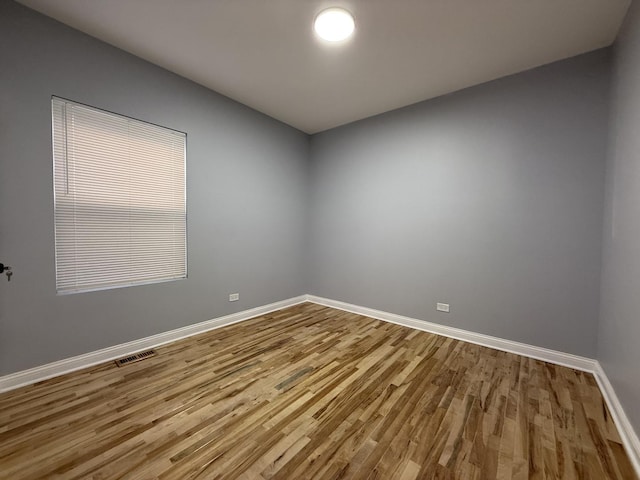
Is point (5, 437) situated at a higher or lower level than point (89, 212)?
lower

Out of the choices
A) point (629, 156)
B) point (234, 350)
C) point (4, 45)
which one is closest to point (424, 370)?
point (234, 350)

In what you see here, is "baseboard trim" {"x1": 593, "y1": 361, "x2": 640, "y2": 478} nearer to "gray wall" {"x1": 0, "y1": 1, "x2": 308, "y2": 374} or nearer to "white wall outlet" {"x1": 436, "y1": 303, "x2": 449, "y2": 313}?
"white wall outlet" {"x1": 436, "y1": 303, "x2": 449, "y2": 313}

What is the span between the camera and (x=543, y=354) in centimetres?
257

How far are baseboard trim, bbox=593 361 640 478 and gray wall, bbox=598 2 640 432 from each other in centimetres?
6

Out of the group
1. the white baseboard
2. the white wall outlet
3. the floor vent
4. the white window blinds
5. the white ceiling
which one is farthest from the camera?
the white wall outlet

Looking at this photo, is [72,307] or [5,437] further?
[72,307]

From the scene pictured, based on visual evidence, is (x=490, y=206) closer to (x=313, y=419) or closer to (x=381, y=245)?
(x=381, y=245)

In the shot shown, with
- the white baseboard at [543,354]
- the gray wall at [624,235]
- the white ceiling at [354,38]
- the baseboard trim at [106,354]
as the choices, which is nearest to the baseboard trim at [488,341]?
the white baseboard at [543,354]

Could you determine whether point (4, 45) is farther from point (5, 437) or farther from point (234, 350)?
point (234, 350)

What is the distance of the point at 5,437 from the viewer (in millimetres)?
1536

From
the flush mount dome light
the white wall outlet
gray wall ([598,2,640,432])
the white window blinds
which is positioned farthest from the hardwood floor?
the flush mount dome light

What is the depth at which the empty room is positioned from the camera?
158 centimetres

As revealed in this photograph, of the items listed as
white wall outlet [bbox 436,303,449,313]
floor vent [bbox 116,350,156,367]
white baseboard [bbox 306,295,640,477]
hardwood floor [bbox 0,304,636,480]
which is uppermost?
white wall outlet [bbox 436,303,449,313]

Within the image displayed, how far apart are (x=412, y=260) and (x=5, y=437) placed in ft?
12.5
